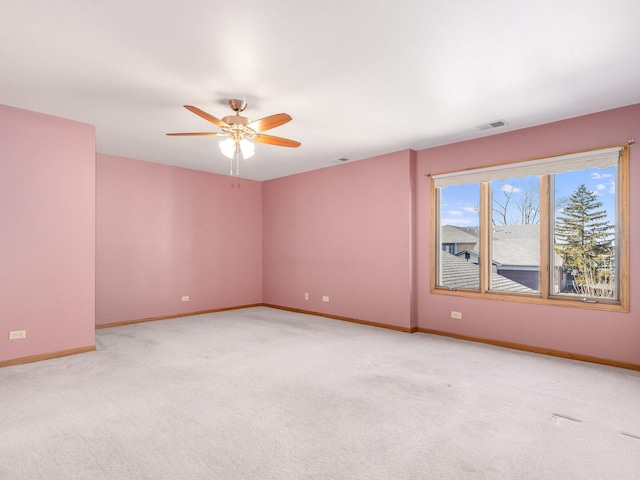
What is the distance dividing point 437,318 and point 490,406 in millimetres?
2386

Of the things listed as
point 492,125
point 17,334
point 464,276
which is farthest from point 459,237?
point 17,334

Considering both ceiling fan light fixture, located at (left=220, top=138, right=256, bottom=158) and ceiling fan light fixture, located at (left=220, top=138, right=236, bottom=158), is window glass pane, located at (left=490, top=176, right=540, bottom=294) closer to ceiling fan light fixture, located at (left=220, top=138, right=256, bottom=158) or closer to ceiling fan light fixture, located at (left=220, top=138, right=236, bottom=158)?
ceiling fan light fixture, located at (left=220, top=138, right=256, bottom=158)

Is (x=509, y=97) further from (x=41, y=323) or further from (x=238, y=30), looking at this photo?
(x=41, y=323)

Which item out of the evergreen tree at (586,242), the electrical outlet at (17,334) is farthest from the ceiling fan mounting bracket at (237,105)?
the evergreen tree at (586,242)

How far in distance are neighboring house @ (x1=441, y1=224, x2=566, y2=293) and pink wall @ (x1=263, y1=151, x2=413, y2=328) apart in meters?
0.78

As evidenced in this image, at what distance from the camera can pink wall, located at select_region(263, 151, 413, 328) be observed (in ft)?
17.9

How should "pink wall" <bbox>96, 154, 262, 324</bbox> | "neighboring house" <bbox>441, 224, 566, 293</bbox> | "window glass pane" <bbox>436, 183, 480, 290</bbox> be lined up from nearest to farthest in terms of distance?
"neighboring house" <bbox>441, 224, 566, 293</bbox> → "window glass pane" <bbox>436, 183, 480, 290</bbox> → "pink wall" <bbox>96, 154, 262, 324</bbox>

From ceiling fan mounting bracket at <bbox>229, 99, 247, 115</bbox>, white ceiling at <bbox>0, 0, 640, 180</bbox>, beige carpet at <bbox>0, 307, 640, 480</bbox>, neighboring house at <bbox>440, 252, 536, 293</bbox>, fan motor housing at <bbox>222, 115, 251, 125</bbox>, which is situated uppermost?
white ceiling at <bbox>0, 0, 640, 180</bbox>

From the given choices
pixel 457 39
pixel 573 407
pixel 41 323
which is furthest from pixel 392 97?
pixel 41 323

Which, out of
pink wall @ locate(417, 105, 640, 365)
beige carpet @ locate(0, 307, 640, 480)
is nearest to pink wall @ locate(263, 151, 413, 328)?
pink wall @ locate(417, 105, 640, 365)

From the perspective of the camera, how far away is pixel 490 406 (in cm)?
285

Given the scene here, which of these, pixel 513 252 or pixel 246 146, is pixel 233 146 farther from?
pixel 513 252

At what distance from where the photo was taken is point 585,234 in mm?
4113

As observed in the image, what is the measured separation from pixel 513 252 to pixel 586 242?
77 cm
